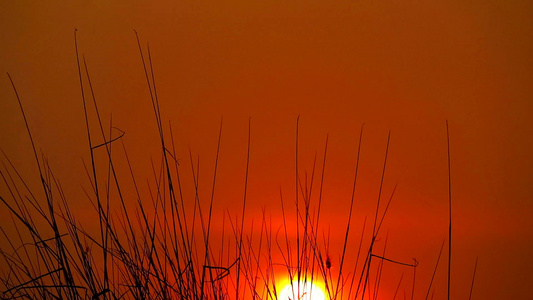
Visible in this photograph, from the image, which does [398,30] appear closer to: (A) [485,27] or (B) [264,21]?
(A) [485,27]

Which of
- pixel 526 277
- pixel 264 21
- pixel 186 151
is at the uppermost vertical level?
pixel 264 21

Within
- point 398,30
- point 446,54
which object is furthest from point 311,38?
point 446,54

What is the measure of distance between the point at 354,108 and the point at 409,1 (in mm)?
414

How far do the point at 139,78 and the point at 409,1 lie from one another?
3.20 ft

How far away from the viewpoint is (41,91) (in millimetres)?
2029

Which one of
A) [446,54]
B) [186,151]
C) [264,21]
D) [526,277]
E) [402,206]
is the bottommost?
[526,277]

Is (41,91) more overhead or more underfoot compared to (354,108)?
more overhead

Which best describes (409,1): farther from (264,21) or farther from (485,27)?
(264,21)

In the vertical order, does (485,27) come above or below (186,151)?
above

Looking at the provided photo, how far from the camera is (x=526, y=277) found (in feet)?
6.20

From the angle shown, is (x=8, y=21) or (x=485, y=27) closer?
(x=485, y=27)

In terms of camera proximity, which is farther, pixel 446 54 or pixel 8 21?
pixel 8 21

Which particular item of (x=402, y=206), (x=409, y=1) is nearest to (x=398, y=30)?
(x=409, y=1)

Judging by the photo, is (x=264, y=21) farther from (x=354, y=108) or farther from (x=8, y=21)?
(x=8, y=21)
